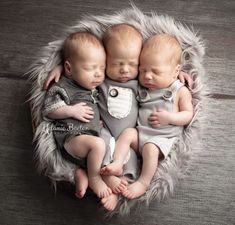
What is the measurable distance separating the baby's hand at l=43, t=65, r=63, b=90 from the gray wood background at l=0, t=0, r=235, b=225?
161 mm

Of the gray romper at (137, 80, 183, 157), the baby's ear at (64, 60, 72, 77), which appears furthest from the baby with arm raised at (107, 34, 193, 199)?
the baby's ear at (64, 60, 72, 77)

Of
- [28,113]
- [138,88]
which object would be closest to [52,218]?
[28,113]

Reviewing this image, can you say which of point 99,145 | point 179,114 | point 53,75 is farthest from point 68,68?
point 179,114

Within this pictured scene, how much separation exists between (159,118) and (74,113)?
10.4 inches

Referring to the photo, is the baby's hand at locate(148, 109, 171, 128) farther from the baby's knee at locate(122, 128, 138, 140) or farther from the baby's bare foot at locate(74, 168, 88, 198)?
the baby's bare foot at locate(74, 168, 88, 198)

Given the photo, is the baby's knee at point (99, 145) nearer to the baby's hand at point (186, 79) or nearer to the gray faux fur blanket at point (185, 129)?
the gray faux fur blanket at point (185, 129)

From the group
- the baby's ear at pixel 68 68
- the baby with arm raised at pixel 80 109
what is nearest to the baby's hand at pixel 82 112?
the baby with arm raised at pixel 80 109

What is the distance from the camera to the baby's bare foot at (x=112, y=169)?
131 centimetres

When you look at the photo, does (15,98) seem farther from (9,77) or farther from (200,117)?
(200,117)

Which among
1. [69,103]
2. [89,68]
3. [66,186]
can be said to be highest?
[89,68]

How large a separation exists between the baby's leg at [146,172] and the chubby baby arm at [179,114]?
3.3 inches

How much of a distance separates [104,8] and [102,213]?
763 mm

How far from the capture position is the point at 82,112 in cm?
138

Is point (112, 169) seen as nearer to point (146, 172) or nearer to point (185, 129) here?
point (146, 172)
